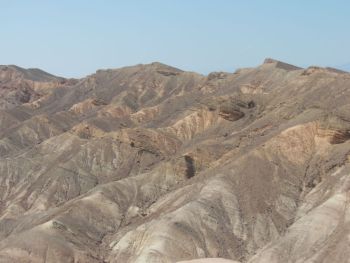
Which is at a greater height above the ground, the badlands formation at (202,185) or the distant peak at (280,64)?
the distant peak at (280,64)

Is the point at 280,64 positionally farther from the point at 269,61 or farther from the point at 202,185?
the point at 202,185

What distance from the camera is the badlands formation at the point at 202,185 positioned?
200ft

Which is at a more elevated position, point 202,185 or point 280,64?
point 280,64

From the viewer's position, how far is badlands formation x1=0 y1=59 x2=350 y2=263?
61.0 metres

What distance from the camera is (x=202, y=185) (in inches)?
2837

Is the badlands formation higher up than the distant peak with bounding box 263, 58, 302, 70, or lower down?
lower down

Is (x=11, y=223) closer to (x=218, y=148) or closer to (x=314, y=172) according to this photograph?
(x=218, y=148)

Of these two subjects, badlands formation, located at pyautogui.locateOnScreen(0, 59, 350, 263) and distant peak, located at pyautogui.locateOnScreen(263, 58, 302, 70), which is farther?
distant peak, located at pyautogui.locateOnScreen(263, 58, 302, 70)

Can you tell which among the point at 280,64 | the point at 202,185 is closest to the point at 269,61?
the point at 280,64

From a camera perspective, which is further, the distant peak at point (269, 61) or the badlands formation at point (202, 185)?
the distant peak at point (269, 61)

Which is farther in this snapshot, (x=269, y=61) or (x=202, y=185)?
(x=269, y=61)

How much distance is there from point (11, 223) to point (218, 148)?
1136 inches

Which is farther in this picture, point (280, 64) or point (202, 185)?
point (280, 64)

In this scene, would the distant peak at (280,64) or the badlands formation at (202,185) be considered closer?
the badlands formation at (202,185)
